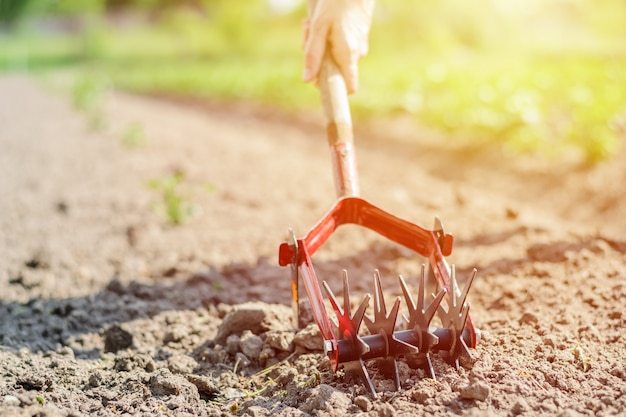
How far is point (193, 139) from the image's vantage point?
7582mm

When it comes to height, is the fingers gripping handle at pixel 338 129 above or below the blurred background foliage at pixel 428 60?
below

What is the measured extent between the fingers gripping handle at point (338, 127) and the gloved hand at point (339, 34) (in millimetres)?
41

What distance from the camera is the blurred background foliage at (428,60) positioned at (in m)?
5.97

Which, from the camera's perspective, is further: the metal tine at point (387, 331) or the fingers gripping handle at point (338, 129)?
the fingers gripping handle at point (338, 129)

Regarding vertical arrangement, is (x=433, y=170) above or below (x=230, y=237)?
above

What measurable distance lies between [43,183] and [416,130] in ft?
13.7

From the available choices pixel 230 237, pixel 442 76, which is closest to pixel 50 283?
pixel 230 237

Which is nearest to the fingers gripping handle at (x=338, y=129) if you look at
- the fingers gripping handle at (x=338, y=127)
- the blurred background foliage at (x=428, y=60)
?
the fingers gripping handle at (x=338, y=127)

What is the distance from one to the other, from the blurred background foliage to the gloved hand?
10.0ft

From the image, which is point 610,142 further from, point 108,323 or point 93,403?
point 93,403

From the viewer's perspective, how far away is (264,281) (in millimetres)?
2980

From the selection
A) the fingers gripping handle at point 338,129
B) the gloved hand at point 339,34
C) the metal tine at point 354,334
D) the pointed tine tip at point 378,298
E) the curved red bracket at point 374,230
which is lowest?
the metal tine at point 354,334

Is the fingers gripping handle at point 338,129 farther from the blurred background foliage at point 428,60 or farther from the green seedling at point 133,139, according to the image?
the green seedling at point 133,139

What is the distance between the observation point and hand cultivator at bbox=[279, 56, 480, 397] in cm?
188
